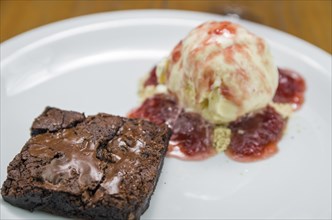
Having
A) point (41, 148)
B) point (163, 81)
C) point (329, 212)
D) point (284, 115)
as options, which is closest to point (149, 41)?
point (163, 81)

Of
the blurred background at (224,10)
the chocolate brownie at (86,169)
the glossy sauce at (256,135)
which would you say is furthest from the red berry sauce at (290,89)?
the chocolate brownie at (86,169)

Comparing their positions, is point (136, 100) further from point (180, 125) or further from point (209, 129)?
point (209, 129)

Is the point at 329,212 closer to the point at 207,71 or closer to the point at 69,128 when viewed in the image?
the point at 207,71

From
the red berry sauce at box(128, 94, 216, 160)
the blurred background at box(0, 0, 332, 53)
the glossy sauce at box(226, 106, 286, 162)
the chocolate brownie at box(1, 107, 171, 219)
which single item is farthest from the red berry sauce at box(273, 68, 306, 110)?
the chocolate brownie at box(1, 107, 171, 219)

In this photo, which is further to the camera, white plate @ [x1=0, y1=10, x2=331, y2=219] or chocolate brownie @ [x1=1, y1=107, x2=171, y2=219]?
white plate @ [x1=0, y1=10, x2=331, y2=219]

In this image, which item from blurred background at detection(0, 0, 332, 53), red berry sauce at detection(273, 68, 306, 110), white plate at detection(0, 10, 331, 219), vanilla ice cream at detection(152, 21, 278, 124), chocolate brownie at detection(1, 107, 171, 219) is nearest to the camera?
chocolate brownie at detection(1, 107, 171, 219)

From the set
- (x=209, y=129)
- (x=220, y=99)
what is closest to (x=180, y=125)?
(x=209, y=129)

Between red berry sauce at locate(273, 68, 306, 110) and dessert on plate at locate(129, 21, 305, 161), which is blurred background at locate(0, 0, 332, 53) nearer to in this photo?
red berry sauce at locate(273, 68, 306, 110)
